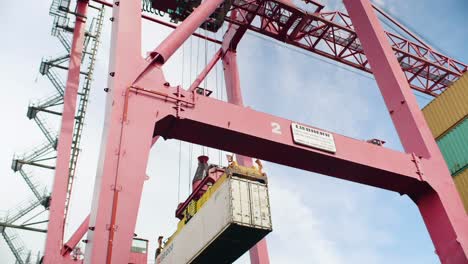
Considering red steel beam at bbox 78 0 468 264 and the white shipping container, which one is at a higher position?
red steel beam at bbox 78 0 468 264

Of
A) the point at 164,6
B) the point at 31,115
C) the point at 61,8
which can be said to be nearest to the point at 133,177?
the point at 164,6

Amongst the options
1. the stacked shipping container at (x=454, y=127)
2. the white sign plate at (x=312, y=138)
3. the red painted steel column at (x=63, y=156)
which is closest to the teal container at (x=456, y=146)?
the stacked shipping container at (x=454, y=127)

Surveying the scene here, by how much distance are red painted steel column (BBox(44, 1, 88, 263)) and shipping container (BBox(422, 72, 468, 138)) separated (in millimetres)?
12739

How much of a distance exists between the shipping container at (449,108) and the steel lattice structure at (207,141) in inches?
Result: 156

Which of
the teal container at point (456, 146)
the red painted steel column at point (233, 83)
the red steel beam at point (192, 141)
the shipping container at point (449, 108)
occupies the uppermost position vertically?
the red painted steel column at point (233, 83)

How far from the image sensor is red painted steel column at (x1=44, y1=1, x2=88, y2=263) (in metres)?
13.9

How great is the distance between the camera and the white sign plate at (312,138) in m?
11.6

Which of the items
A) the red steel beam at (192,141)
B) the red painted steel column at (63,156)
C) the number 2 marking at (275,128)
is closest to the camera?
the red steel beam at (192,141)

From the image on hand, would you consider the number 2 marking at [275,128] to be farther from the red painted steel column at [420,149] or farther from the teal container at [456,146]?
the teal container at [456,146]

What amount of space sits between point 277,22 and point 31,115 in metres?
11.8

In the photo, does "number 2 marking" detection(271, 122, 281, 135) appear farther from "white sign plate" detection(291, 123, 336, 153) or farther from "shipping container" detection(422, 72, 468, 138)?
"shipping container" detection(422, 72, 468, 138)

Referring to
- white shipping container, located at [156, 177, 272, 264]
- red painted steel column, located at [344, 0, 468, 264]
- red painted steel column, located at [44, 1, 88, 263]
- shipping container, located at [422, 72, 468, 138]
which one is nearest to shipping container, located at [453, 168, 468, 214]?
shipping container, located at [422, 72, 468, 138]

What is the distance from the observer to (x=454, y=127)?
55.0 feet

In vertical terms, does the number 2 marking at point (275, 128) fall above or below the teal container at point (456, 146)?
below
